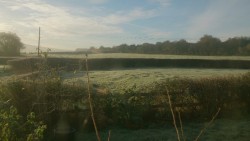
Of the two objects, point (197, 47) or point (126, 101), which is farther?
point (197, 47)

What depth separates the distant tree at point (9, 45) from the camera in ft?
221

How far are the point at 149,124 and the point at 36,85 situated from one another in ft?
13.3

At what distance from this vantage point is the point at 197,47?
7669cm

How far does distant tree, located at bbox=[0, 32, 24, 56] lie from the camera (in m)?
67.4

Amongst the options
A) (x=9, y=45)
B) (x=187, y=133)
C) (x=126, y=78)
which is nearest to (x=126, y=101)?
(x=187, y=133)

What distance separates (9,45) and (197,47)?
116ft

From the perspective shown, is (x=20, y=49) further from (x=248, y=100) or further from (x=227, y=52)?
(x=248, y=100)

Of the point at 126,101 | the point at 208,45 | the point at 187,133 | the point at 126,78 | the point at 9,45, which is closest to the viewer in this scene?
the point at 187,133

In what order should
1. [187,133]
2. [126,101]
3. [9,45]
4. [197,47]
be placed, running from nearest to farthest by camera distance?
1. [187,133]
2. [126,101]
3. [9,45]
4. [197,47]

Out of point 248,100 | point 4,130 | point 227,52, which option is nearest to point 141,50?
point 227,52

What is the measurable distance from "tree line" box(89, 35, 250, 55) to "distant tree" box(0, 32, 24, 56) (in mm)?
15588

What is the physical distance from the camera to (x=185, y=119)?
1379cm

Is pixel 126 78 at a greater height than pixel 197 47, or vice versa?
pixel 197 47

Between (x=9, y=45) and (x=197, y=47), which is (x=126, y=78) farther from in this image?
(x=197, y=47)
